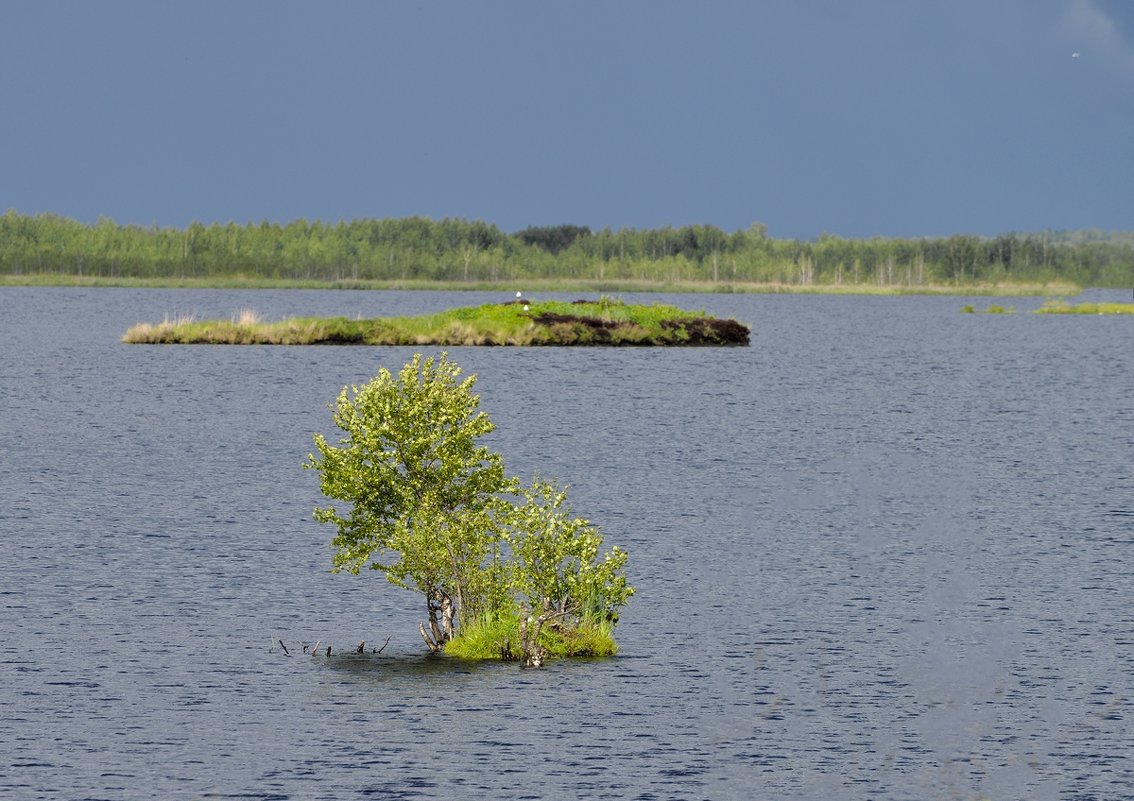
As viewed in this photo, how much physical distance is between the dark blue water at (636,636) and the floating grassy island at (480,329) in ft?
195

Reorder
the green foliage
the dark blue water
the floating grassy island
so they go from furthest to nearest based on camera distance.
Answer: the floating grassy island → the green foliage → the dark blue water

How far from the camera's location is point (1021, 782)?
2931 centimetres

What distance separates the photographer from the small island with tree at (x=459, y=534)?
121 feet

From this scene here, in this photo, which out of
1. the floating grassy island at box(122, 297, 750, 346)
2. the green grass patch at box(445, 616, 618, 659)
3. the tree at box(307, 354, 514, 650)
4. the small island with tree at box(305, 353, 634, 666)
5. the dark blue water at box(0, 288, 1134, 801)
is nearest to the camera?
the dark blue water at box(0, 288, 1134, 801)

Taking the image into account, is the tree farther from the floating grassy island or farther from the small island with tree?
the floating grassy island

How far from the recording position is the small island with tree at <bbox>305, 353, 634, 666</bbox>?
3703cm

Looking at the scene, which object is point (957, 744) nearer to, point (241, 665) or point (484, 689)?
point (484, 689)

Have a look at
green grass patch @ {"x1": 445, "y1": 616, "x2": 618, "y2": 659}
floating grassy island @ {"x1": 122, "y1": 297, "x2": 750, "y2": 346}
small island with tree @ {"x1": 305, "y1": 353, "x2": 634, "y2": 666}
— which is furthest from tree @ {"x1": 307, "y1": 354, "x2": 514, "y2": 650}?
floating grassy island @ {"x1": 122, "y1": 297, "x2": 750, "y2": 346}

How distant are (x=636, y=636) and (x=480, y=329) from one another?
107 meters

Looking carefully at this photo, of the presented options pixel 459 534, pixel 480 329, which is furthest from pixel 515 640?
pixel 480 329

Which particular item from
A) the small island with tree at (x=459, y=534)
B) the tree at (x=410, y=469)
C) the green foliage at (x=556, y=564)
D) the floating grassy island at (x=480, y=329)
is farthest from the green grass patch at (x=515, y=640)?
the floating grassy island at (x=480, y=329)

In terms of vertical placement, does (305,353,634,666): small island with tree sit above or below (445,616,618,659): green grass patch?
above

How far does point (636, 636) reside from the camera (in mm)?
40125

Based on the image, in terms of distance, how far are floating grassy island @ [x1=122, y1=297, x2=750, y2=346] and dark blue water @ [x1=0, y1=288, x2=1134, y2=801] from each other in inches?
Result: 2338
